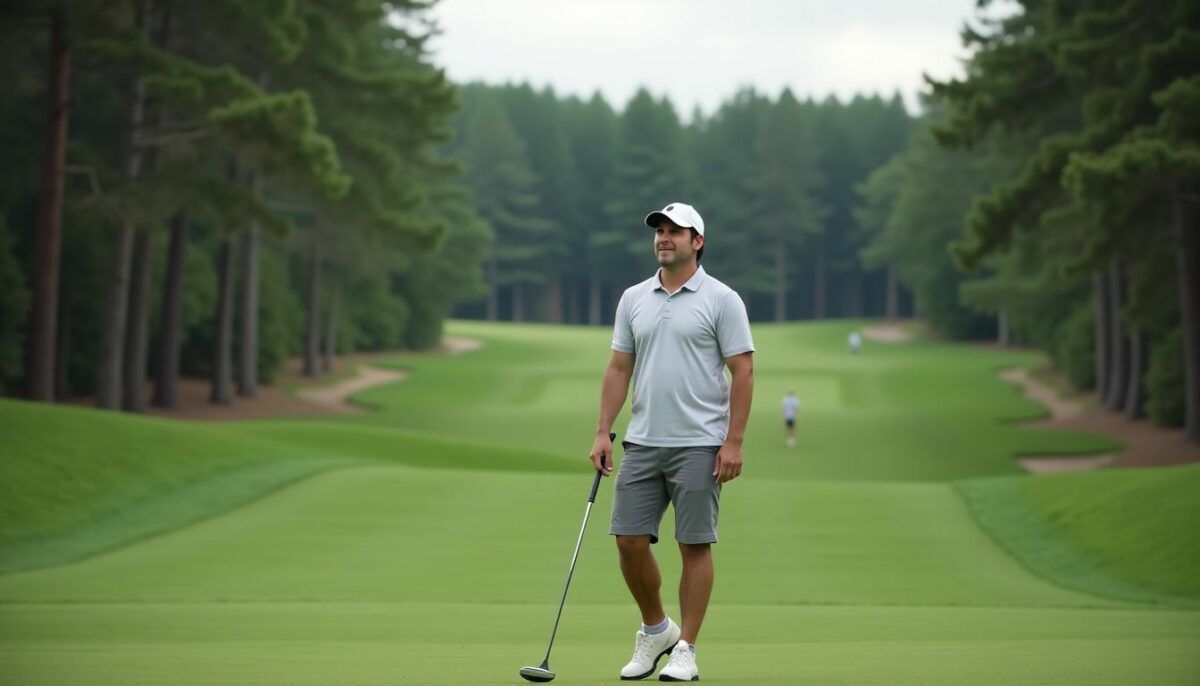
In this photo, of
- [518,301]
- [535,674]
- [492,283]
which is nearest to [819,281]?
[518,301]

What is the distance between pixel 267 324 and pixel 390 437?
17.9 m

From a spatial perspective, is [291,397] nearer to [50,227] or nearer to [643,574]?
[50,227]

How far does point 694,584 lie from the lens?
303 inches

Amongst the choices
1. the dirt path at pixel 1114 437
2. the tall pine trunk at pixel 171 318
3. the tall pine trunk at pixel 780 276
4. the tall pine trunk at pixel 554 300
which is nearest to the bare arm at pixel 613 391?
the dirt path at pixel 1114 437

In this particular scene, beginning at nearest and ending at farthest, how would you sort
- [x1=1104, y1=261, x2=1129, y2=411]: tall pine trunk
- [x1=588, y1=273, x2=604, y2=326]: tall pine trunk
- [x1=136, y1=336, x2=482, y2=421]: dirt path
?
[x1=136, y1=336, x2=482, y2=421]: dirt path
[x1=1104, y1=261, x2=1129, y2=411]: tall pine trunk
[x1=588, y1=273, x2=604, y2=326]: tall pine trunk

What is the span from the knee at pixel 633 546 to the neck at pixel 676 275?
3.94ft

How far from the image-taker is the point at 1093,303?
1892 inches

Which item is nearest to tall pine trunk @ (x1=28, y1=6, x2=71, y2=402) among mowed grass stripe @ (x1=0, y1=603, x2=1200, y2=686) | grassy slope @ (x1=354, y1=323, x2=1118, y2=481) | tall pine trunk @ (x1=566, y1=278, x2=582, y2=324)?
grassy slope @ (x1=354, y1=323, x2=1118, y2=481)

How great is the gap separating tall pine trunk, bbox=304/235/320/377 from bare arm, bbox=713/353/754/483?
144ft

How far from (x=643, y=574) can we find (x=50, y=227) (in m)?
24.0

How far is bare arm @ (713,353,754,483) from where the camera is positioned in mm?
7492

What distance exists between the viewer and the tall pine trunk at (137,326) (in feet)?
117

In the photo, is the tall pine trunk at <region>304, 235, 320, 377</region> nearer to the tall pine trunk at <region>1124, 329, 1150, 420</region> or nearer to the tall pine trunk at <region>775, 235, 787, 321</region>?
the tall pine trunk at <region>1124, 329, 1150, 420</region>

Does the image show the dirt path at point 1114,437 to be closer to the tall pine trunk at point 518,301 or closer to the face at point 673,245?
the face at point 673,245
